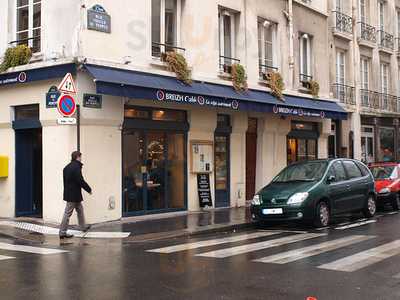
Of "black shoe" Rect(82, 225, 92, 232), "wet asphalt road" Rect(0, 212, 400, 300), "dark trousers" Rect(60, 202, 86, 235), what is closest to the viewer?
"wet asphalt road" Rect(0, 212, 400, 300)

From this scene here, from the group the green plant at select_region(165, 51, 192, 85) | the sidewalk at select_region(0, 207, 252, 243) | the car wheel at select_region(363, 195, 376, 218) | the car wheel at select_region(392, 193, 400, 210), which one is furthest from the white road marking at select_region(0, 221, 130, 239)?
the car wheel at select_region(392, 193, 400, 210)

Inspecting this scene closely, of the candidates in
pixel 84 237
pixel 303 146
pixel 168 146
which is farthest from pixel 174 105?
pixel 303 146

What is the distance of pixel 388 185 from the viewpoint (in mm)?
17266

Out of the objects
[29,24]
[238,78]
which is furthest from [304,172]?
[29,24]

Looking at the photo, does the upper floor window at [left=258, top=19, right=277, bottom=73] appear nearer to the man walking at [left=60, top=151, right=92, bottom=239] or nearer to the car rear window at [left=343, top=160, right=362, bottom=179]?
the car rear window at [left=343, top=160, right=362, bottom=179]

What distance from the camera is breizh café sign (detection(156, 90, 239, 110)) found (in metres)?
14.0

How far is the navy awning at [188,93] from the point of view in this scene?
13031 millimetres

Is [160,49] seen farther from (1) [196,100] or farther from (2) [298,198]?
(2) [298,198]

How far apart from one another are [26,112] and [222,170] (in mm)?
6172

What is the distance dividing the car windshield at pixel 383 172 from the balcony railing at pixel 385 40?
1219cm

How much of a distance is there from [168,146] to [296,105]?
5.54 m

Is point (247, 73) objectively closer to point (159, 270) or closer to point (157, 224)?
point (157, 224)

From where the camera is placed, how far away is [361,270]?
804 cm

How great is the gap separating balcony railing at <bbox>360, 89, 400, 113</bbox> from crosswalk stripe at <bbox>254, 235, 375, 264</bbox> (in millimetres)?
16656
